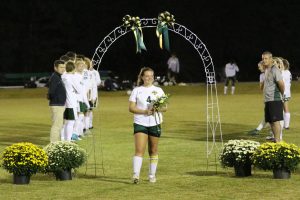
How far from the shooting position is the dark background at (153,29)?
62.9m

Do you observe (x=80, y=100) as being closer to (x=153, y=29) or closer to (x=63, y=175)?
(x=63, y=175)

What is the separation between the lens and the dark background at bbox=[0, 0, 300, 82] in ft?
206

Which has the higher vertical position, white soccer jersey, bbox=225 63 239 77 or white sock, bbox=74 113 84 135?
white soccer jersey, bbox=225 63 239 77

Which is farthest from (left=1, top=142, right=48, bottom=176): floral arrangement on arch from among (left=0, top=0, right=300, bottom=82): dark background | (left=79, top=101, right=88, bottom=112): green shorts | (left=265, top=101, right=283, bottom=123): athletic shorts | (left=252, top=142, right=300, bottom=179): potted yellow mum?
(left=0, top=0, right=300, bottom=82): dark background

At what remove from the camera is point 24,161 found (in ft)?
45.1

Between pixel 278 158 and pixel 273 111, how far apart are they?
300cm

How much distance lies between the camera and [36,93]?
45.0 m

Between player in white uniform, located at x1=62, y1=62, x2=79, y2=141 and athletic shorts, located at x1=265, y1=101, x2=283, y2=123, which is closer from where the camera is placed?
athletic shorts, located at x1=265, y1=101, x2=283, y2=123

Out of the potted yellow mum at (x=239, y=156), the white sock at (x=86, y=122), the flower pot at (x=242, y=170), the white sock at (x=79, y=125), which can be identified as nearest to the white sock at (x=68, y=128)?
the white sock at (x=79, y=125)

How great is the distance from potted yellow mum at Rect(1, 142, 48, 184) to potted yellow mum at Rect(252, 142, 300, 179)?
358 centimetres

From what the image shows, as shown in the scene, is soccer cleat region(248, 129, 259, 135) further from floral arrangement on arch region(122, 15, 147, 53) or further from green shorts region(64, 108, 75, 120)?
floral arrangement on arch region(122, 15, 147, 53)

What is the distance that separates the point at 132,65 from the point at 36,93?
15518mm

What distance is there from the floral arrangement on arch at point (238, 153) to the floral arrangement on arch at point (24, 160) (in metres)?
3.12

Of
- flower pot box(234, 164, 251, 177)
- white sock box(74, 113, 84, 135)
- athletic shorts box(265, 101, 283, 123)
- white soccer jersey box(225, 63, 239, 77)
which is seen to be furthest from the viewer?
white soccer jersey box(225, 63, 239, 77)
